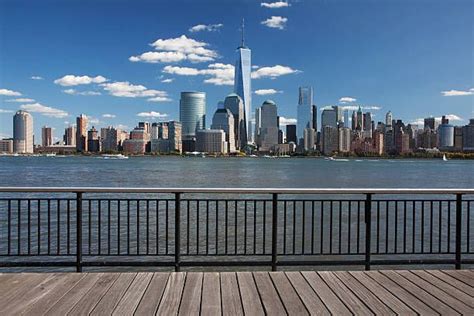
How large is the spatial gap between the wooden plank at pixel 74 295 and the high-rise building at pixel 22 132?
159 m

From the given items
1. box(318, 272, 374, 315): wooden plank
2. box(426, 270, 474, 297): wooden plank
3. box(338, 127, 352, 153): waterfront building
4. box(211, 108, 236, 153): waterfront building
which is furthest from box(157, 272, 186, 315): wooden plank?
box(211, 108, 236, 153): waterfront building

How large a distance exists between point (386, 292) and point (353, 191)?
4.23ft

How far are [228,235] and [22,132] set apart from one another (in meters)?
160

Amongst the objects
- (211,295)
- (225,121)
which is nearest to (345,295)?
(211,295)

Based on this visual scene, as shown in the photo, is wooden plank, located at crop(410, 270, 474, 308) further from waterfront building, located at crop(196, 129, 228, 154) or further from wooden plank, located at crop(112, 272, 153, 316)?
waterfront building, located at crop(196, 129, 228, 154)

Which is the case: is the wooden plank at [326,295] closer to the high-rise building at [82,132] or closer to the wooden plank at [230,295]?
the wooden plank at [230,295]

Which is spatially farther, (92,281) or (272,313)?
(92,281)

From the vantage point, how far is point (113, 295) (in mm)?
3861

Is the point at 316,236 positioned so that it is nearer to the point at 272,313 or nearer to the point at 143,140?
the point at 272,313

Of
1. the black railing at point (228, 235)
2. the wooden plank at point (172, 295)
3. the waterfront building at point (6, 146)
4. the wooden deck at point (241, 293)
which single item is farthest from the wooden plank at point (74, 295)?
the waterfront building at point (6, 146)

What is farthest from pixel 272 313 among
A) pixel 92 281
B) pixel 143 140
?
pixel 143 140

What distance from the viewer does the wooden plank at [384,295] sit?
3.54 metres

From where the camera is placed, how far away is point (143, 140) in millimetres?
158625

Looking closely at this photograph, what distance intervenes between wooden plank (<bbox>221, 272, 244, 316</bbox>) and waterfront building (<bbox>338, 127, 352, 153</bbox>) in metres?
147
